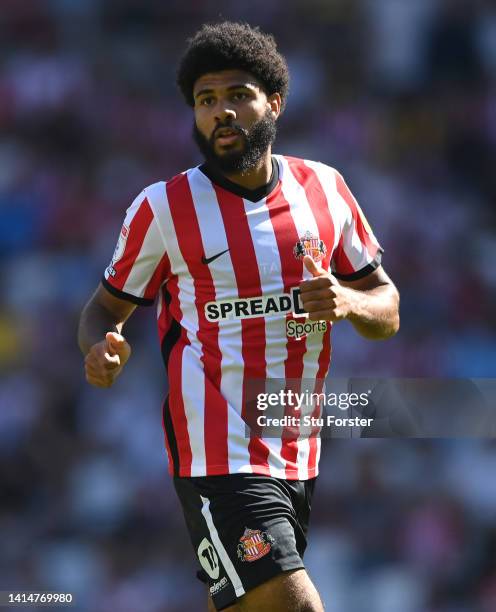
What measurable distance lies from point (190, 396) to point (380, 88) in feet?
26.2


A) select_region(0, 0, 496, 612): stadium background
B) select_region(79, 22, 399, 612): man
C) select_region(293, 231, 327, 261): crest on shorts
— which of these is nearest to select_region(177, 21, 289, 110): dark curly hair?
select_region(79, 22, 399, 612): man

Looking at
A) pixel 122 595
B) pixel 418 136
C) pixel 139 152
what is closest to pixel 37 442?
pixel 122 595

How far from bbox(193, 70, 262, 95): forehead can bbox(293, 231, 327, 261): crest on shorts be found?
0.58 meters

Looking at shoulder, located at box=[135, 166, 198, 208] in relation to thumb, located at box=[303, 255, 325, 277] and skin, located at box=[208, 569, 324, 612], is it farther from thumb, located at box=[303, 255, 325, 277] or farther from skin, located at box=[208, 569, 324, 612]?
skin, located at box=[208, 569, 324, 612]

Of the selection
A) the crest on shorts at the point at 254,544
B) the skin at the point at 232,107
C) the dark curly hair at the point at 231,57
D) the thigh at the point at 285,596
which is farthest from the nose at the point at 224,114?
the thigh at the point at 285,596

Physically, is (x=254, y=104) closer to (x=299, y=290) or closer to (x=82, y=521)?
(x=299, y=290)

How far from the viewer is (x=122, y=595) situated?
29.7ft

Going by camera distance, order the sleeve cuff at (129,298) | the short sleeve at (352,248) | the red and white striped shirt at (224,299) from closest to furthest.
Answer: the red and white striped shirt at (224,299), the sleeve cuff at (129,298), the short sleeve at (352,248)

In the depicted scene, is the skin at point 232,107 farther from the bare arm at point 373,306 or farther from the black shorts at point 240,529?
the black shorts at point 240,529

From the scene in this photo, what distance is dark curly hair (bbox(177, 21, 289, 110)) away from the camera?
457cm

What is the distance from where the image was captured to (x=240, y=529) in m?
4.22

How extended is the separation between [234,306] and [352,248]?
0.57 meters

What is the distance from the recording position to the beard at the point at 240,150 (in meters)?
4.51

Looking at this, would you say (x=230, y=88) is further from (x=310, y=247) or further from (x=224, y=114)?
(x=310, y=247)
